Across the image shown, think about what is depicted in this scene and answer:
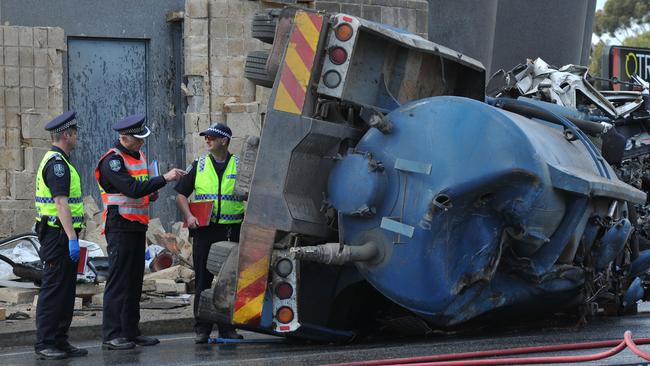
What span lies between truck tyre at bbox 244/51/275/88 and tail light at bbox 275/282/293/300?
49.3 inches

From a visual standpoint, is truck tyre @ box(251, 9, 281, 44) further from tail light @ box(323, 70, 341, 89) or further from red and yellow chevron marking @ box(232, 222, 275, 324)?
A: red and yellow chevron marking @ box(232, 222, 275, 324)

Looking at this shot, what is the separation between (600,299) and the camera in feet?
32.5

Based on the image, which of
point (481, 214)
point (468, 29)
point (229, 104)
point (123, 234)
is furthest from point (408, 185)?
point (468, 29)

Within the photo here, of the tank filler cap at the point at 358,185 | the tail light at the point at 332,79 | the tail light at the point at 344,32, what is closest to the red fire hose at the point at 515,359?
the tank filler cap at the point at 358,185

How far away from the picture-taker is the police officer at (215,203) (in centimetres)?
972

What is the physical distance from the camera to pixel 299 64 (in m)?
8.29

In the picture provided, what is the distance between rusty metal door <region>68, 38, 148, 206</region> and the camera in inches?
563

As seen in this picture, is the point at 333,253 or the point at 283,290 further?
the point at 283,290

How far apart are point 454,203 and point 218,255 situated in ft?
5.24

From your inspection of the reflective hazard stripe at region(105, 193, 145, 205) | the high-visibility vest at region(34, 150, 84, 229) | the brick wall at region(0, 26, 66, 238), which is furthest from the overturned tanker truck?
the brick wall at region(0, 26, 66, 238)

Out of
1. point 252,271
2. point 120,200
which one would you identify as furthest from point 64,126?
point 252,271

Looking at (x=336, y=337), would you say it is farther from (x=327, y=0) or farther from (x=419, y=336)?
(x=327, y=0)

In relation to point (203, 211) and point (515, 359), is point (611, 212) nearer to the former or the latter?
point (515, 359)

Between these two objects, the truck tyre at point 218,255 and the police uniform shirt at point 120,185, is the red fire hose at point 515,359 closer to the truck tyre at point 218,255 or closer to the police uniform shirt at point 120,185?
the truck tyre at point 218,255
